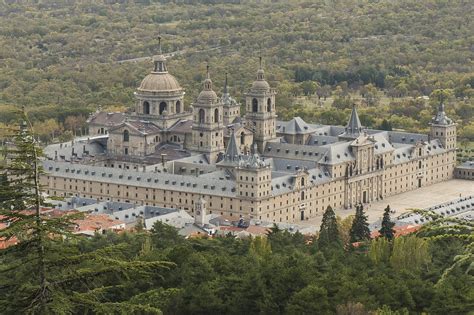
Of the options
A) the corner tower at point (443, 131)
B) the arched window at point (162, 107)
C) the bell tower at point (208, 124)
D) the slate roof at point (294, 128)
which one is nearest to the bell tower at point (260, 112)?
the slate roof at point (294, 128)

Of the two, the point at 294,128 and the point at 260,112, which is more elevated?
the point at 260,112

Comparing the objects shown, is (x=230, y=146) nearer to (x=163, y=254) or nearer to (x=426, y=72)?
(x=163, y=254)

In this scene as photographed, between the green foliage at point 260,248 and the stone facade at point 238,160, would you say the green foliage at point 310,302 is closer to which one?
the green foliage at point 260,248

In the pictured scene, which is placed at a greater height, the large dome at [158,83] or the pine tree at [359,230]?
the large dome at [158,83]

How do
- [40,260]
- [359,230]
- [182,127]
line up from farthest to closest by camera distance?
[182,127] → [359,230] → [40,260]

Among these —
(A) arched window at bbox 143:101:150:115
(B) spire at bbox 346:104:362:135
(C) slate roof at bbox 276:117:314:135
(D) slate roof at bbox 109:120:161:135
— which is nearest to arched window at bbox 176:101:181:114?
(A) arched window at bbox 143:101:150:115

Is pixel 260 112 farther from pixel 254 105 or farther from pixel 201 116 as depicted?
pixel 201 116

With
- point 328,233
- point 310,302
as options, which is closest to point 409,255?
point 328,233
